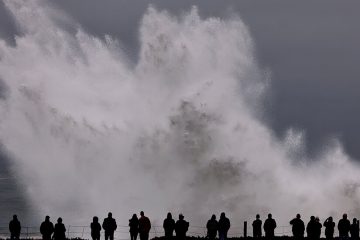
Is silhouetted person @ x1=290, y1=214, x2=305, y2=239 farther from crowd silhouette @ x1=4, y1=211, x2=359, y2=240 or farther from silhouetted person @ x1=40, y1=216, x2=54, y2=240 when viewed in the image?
silhouetted person @ x1=40, y1=216, x2=54, y2=240

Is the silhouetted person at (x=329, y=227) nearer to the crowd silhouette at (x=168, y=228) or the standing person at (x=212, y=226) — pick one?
the crowd silhouette at (x=168, y=228)

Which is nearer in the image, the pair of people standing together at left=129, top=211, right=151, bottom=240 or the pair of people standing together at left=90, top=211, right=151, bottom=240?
the pair of people standing together at left=90, top=211, right=151, bottom=240

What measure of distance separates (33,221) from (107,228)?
9733 cm

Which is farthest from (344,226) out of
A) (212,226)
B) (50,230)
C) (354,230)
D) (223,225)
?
(50,230)

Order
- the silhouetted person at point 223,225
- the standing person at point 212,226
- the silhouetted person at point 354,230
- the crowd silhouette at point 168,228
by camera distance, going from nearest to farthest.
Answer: the crowd silhouette at point 168,228 → the silhouetted person at point 223,225 → the standing person at point 212,226 → the silhouetted person at point 354,230

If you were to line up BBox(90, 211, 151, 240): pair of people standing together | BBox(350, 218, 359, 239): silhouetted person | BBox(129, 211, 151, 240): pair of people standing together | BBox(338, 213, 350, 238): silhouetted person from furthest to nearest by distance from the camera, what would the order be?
BBox(350, 218, 359, 239): silhouetted person, BBox(338, 213, 350, 238): silhouetted person, BBox(129, 211, 151, 240): pair of people standing together, BBox(90, 211, 151, 240): pair of people standing together

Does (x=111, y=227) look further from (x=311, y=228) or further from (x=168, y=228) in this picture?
(x=311, y=228)

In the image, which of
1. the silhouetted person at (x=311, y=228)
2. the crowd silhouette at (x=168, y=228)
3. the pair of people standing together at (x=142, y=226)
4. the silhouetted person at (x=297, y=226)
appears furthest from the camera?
the silhouetted person at (x=311, y=228)

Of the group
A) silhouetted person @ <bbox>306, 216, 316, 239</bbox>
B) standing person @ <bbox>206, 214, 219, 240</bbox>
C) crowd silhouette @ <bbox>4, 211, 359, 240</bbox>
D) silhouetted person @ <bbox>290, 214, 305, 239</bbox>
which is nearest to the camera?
crowd silhouette @ <bbox>4, 211, 359, 240</bbox>

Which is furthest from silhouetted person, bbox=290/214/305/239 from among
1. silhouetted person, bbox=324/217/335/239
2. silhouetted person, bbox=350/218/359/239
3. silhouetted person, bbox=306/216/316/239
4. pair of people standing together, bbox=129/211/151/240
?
pair of people standing together, bbox=129/211/151/240

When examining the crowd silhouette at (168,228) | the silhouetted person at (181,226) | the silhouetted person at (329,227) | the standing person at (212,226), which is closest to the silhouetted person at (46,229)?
the crowd silhouette at (168,228)

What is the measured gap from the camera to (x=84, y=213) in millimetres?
117312

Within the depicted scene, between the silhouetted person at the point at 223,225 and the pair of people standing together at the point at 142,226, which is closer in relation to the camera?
the pair of people standing together at the point at 142,226

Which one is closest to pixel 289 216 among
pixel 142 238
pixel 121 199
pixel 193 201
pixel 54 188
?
pixel 193 201
